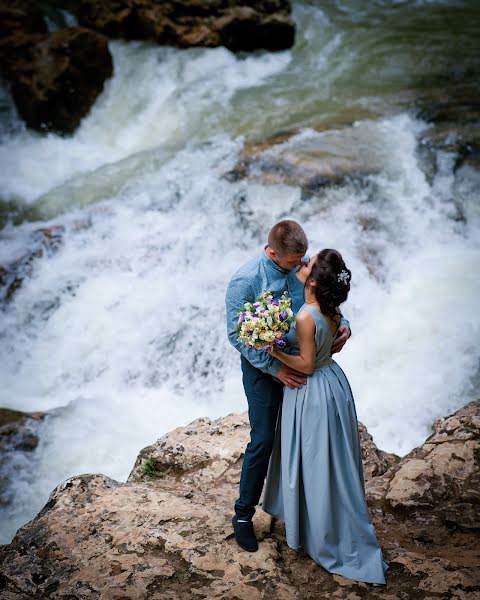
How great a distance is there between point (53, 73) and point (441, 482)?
28.1 ft

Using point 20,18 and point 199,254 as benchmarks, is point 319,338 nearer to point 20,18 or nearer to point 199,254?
point 199,254

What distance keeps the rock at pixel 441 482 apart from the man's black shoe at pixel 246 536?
0.82m

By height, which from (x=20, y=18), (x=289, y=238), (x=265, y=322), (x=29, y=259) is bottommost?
(x=29, y=259)

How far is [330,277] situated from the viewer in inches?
104

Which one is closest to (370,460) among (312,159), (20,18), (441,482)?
(441,482)

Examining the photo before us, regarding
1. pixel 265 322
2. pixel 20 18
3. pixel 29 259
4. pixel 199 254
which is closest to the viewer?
pixel 265 322

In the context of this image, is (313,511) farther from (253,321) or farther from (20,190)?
(20,190)

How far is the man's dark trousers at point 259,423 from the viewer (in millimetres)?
2893

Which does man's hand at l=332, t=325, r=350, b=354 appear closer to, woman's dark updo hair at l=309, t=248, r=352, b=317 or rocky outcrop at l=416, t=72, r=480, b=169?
woman's dark updo hair at l=309, t=248, r=352, b=317

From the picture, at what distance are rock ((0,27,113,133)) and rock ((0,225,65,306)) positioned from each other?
310 centimetres

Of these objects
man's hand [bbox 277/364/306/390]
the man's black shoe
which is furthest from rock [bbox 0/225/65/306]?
man's hand [bbox 277/364/306/390]

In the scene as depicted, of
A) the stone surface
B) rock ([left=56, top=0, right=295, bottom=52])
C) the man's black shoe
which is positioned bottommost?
the stone surface

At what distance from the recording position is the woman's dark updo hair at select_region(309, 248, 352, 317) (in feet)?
8.69

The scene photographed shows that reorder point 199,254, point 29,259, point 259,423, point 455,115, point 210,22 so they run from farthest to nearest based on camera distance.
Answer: point 210,22
point 455,115
point 29,259
point 199,254
point 259,423
